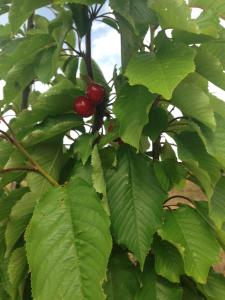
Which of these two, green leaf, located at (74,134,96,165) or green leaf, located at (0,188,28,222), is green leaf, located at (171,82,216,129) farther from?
green leaf, located at (0,188,28,222)

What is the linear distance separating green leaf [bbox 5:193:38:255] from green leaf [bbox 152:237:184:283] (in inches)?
14.5

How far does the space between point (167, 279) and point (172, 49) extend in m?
0.63

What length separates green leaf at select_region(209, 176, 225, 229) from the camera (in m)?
1.26

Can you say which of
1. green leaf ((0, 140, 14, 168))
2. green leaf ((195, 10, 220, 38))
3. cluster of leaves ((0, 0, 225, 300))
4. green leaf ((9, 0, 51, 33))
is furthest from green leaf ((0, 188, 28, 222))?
green leaf ((195, 10, 220, 38))

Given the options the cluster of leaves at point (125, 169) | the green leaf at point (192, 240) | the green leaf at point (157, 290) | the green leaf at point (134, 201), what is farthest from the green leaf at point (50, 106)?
the green leaf at point (157, 290)

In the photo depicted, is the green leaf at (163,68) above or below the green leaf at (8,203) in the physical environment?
above

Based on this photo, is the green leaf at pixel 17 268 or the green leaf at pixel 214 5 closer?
the green leaf at pixel 17 268

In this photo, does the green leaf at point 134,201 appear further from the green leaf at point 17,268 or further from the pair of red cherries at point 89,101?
the green leaf at point 17,268

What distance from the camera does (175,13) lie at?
1174mm

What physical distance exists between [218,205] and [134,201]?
10.2 inches

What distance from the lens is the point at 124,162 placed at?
1.28 m

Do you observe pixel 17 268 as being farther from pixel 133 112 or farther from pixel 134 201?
pixel 133 112

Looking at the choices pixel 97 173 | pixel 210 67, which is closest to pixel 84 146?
pixel 97 173

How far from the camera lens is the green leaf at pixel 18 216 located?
128cm
